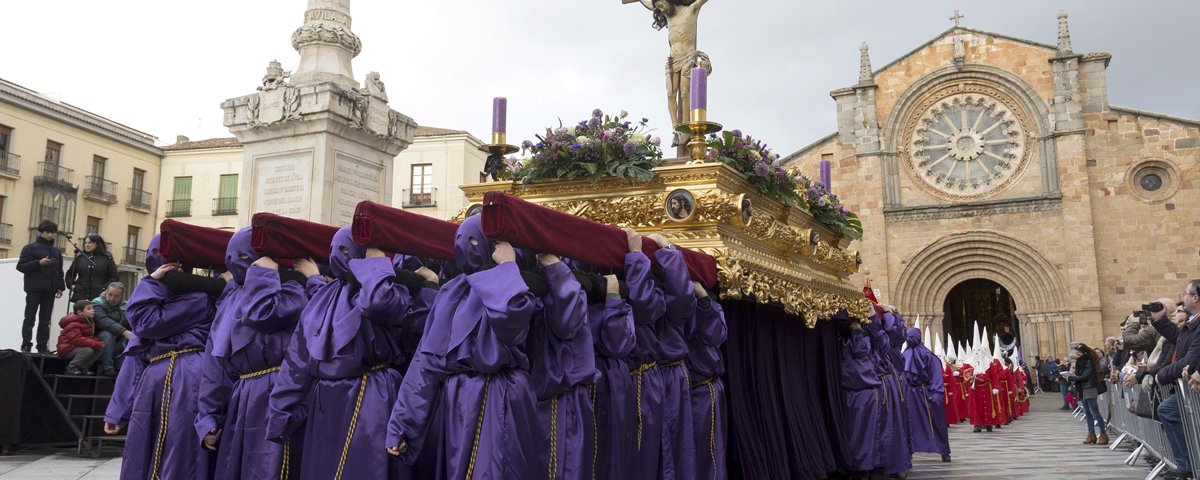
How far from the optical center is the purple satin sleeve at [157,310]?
510cm

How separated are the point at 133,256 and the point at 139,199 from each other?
2.42 metres

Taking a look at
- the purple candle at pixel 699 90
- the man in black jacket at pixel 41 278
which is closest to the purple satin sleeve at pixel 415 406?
the purple candle at pixel 699 90

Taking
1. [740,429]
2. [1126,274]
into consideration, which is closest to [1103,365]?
[1126,274]

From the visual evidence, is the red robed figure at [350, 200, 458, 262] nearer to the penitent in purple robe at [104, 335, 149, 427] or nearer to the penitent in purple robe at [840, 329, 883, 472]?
the penitent in purple robe at [104, 335, 149, 427]

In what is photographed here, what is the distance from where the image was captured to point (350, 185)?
37.5 feet

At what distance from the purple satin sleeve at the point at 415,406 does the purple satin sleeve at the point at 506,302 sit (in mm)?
357

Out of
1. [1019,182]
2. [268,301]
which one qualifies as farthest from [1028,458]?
[1019,182]

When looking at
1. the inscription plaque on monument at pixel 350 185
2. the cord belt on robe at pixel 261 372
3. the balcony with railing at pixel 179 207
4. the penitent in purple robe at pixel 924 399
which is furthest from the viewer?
the balcony with railing at pixel 179 207

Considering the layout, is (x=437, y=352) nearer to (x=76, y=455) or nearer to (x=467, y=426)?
(x=467, y=426)

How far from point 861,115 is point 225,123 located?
75.9 feet

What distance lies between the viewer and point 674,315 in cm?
450

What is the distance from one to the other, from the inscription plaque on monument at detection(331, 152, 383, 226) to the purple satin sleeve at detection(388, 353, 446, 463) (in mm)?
7762

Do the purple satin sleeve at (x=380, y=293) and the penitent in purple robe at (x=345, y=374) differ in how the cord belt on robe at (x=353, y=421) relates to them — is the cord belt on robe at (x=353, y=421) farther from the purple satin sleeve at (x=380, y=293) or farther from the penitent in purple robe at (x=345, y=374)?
the purple satin sleeve at (x=380, y=293)

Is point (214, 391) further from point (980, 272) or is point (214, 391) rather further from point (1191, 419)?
point (980, 272)
